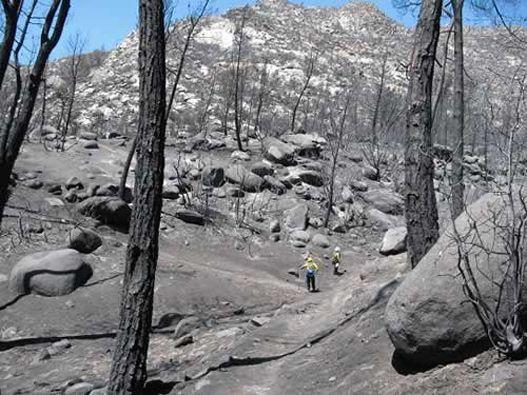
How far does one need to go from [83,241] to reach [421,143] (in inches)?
359

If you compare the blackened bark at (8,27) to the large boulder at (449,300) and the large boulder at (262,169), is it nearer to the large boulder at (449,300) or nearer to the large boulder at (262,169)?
the large boulder at (449,300)

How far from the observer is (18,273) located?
1143 centimetres

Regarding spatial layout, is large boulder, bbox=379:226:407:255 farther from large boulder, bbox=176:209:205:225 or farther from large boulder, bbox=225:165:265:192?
→ large boulder, bbox=225:165:265:192

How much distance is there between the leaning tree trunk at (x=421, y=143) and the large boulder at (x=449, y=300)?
1.91 meters

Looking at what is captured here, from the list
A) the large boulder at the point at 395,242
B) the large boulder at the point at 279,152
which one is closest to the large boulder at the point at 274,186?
the large boulder at the point at 279,152


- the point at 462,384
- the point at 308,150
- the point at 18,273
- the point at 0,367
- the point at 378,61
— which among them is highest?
the point at 378,61

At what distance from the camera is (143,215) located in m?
5.79

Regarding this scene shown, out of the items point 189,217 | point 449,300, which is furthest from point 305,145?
point 449,300

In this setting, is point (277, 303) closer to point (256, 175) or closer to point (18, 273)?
point (18, 273)

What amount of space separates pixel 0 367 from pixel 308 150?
19827 mm

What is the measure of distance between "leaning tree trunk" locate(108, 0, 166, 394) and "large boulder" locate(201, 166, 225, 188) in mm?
15586

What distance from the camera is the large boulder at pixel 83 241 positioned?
13.2m

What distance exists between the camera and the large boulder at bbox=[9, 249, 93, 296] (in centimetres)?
1141

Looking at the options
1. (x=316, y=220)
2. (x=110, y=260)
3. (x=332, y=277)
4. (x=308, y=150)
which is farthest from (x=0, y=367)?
(x=308, y=150)
